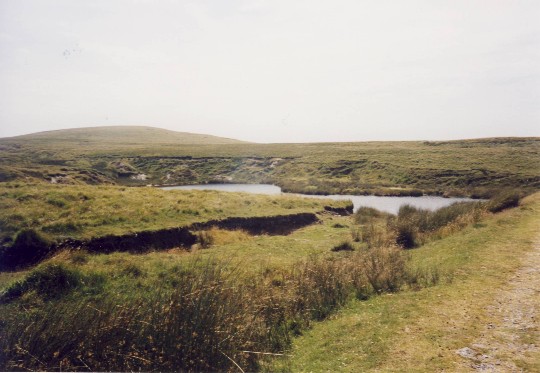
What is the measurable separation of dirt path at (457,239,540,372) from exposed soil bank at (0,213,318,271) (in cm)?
1645

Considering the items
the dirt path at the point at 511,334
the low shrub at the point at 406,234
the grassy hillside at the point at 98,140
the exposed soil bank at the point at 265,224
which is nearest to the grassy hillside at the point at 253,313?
the dirt path at the point at 511,334

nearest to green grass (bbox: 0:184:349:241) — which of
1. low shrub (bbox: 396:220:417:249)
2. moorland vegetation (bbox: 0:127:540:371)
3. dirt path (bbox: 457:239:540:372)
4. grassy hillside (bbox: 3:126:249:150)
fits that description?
moorland vegetation (bbox: 0:127:540:371)

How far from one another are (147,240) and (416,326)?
16074 millimetres

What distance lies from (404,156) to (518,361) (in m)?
78.7

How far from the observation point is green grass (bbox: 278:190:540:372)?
8.12 m

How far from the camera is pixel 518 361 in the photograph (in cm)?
748

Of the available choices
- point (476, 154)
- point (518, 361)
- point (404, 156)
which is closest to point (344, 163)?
point (404, 156)

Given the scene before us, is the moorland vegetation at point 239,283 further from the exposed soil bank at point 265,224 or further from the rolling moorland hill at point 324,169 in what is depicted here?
the rolling moorland hill at point 324,169

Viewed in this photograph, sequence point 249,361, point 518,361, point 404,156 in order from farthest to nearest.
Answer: point 404,156 → point 249,361 → point 518,361

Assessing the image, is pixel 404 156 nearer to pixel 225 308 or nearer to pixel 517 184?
pixel 517 184

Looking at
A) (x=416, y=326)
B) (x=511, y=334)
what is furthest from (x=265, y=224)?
(x=511, y=334)

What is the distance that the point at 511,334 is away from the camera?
868 cm

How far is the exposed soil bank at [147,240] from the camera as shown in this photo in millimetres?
16891

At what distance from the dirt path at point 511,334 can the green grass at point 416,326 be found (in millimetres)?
212
